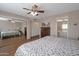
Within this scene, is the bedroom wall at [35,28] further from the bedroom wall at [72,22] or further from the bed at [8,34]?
the bed at [8,34]

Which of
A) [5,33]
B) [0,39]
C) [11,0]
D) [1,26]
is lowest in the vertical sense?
[0,39]

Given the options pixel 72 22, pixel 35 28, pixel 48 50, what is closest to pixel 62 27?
pixel 72 22

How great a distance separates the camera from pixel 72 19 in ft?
11.1

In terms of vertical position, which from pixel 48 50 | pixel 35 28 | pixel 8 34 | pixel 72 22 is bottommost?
pixel 48 50

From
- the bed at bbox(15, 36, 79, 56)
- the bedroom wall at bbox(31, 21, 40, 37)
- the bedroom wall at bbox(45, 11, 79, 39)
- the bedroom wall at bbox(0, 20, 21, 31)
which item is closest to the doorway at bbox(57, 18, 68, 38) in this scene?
the bedroom wall at bbox(45, 11, 79, 39)

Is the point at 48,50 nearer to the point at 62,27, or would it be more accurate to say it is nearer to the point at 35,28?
the point at 35,28

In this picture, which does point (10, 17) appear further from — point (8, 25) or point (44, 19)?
point (44, 19)

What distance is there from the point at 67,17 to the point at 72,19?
0.80ft

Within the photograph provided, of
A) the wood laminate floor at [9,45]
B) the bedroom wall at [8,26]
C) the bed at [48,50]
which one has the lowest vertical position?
the wood laminate floor at [9,45]

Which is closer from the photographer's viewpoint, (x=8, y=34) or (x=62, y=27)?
(x=8, y=34)

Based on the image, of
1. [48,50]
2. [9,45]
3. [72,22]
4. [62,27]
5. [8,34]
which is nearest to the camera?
[48,50]

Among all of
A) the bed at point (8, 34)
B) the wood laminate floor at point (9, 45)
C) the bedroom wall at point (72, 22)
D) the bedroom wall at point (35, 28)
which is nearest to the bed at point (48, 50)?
the wood laminate floor at point (9, 45)

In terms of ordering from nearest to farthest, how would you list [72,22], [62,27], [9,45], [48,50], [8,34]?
[48,50]
[9,45]
[8,34]
[72,22]
[62,27]

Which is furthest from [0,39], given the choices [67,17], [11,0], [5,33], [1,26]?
[67,17]
